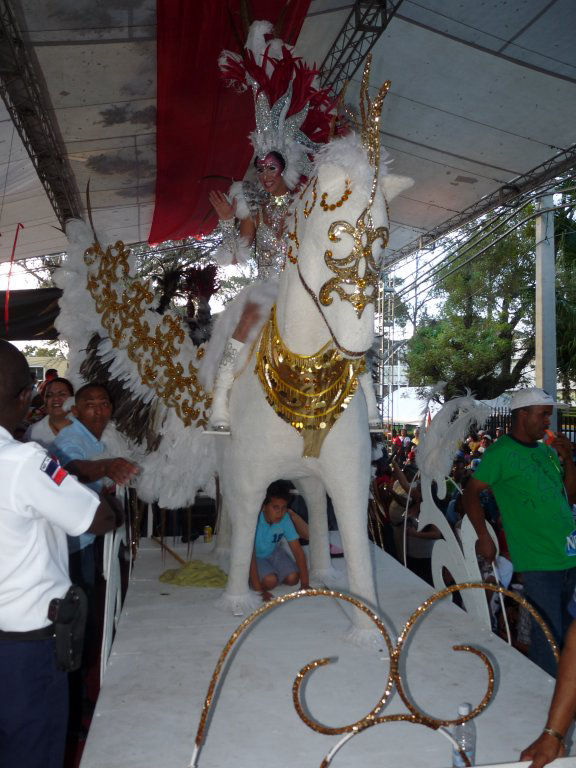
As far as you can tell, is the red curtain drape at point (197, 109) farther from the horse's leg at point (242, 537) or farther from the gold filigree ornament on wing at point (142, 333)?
the horse's leg at point (242, 537)

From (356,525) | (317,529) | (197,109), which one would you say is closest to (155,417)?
(317,529)

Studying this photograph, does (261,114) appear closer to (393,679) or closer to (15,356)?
(15,356)

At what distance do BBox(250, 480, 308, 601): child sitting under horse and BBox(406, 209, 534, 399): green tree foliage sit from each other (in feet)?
47.8

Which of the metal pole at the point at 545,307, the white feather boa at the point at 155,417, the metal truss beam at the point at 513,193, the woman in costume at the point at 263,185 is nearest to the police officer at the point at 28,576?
the woman in costume at the point at 263,185

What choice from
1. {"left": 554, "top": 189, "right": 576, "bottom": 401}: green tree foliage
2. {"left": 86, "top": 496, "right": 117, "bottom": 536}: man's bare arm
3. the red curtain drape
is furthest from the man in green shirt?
{"left": 554, "top": 189, "right": 576, "bottom": 401}: green tree foliage

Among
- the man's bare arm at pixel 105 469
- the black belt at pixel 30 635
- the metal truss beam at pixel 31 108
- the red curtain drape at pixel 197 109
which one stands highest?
the red curtain drape at pixel 197 109

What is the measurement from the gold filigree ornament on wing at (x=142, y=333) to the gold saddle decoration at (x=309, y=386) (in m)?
1.14

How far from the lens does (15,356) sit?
Result: 1843 millimetres

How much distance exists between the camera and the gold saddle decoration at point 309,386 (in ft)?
9.15

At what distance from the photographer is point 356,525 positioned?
2871mm

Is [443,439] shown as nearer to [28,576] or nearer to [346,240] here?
[346,240]

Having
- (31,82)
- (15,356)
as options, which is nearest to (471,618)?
(15,356)

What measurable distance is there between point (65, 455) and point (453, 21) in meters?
5.26

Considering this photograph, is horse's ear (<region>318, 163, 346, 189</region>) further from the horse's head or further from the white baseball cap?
the white baseball cap
